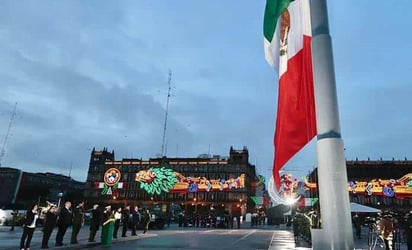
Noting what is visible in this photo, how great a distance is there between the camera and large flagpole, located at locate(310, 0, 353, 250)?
3.47m

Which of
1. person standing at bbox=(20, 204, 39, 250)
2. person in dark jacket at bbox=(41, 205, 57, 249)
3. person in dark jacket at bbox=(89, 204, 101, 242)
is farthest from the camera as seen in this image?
person in dark jacket at bbox=(89, 204, 101, 242)

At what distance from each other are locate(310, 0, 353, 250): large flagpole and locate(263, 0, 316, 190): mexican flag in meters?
0.59

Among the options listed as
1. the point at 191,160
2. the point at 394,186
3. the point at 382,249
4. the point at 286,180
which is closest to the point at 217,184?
the point at 286,180

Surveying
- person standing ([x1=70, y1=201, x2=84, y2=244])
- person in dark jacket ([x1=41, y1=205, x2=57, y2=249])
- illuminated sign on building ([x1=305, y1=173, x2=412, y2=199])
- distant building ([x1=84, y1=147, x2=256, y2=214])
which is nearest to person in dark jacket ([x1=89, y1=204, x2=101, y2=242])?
person standing ([x1=70, y1=201, x2=84, y2=244])

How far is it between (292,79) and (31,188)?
10382 centimetres

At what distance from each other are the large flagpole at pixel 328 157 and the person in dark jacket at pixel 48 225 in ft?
41.2

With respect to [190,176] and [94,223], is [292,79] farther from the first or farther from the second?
[190,176]

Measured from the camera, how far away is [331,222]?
3490 mm

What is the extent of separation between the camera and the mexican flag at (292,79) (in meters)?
4.55

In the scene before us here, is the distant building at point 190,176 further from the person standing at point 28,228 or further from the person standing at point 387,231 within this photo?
the person standing at point 28,228

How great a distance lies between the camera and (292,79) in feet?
15.8

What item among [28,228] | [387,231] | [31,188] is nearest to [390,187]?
[387,231]

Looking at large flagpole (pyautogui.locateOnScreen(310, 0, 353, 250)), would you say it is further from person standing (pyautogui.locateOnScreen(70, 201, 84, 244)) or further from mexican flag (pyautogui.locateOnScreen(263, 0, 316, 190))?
person standing (pyautogui.locateOnScreen(70, 201, 84, 244))

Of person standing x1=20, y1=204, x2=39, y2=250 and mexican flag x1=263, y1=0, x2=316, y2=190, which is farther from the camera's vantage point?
person standing x1=20, y1=204, x2=39, y2=250
